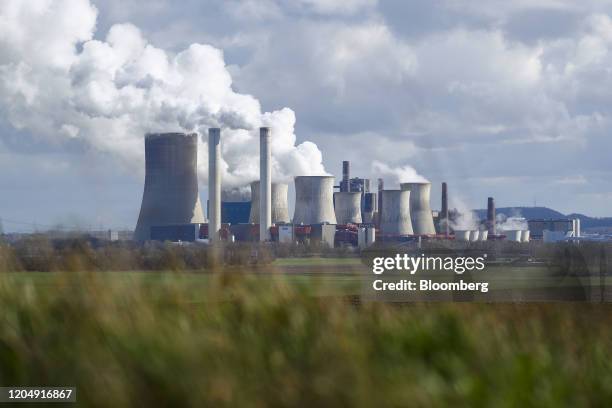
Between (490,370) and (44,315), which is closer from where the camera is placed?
(490,370)

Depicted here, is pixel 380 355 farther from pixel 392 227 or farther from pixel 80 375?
pixel 392 227

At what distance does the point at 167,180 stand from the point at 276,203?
18490mm

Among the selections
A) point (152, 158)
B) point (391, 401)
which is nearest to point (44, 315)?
point (391, 401)

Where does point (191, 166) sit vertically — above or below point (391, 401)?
above

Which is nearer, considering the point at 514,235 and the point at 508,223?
the point at 514,235

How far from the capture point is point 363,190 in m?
130

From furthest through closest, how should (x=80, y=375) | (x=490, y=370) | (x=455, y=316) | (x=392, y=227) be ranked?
(x=392, y=227), (x=455, y=316), (x=490, y=370), (x=80, y=375)

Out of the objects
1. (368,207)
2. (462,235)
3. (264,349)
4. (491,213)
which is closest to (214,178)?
(462,235)

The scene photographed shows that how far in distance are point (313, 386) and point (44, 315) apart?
294 cm

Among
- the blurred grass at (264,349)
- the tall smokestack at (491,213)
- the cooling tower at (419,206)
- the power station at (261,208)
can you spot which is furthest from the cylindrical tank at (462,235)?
the blurred grass at (264,349)

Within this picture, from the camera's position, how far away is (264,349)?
7.46 meters

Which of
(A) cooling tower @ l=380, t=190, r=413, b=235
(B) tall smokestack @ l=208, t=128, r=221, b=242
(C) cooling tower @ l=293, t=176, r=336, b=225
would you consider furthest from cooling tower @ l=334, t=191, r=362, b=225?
(B) tall smokestack @ l=208, t=128, r=221, b=242

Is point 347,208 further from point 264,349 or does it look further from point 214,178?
point 264,349

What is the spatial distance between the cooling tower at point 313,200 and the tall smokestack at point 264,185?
10.2 ft
